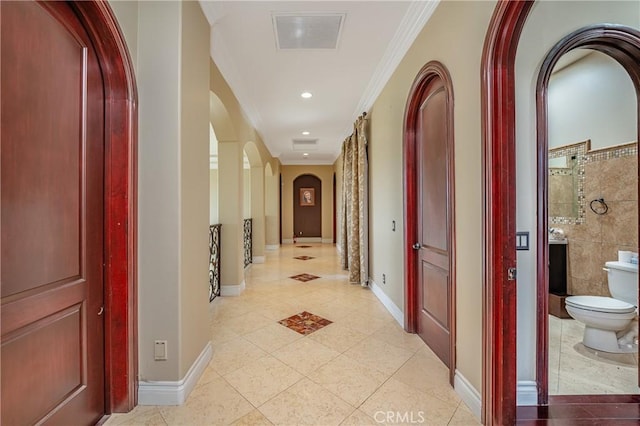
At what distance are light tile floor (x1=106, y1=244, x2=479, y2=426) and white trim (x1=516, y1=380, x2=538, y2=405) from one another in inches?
11.8

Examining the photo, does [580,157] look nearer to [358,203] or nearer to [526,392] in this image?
[358,203]

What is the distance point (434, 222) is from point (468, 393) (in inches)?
46.3

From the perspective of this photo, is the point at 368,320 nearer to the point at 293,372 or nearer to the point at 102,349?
the point at 293,372

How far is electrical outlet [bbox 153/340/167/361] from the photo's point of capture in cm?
168

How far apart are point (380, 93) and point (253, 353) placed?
315cm

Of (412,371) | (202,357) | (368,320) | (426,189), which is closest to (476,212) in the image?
(426,189)

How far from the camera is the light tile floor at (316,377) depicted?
155 centimetres

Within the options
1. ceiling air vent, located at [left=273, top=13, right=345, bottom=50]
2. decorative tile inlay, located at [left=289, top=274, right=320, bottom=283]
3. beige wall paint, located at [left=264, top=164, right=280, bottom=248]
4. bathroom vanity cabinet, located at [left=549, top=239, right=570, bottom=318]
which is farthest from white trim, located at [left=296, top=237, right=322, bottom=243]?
ceiling air vent, located at [left=273, top=13, right=345, bottom=50]

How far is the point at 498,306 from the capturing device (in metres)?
1.43

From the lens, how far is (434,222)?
7.47ft

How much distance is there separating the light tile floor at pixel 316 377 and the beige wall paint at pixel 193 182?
0.27m

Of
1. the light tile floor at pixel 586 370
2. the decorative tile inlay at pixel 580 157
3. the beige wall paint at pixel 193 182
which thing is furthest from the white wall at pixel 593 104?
the beige wall paint at pixel 193 182

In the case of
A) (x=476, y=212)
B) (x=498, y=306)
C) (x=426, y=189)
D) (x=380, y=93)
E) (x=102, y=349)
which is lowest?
(x=102, y=349)

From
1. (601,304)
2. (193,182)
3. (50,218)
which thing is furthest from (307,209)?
(50,218)
